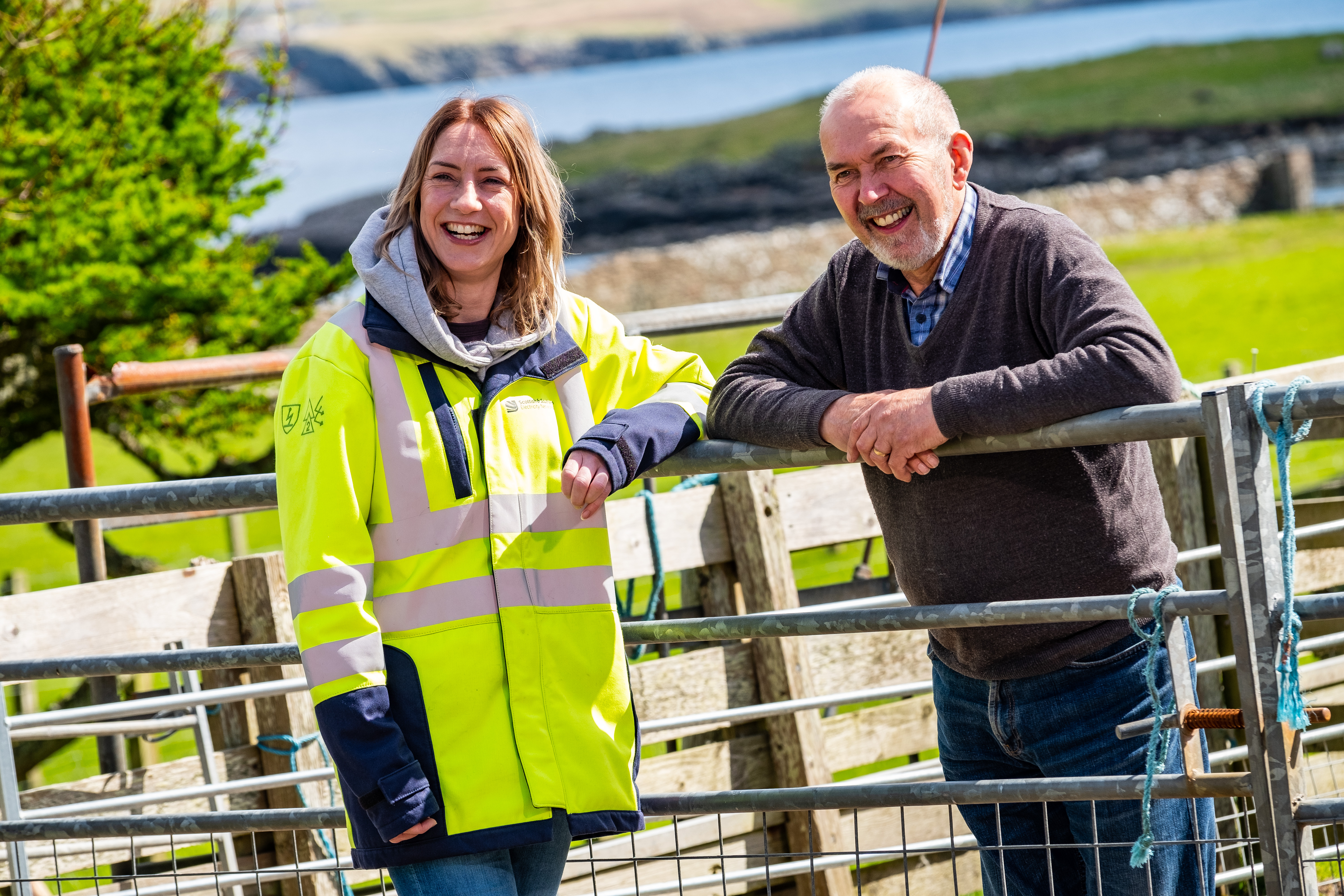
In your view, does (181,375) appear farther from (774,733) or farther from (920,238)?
(920,238)

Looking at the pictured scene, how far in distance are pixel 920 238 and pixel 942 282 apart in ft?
0.33

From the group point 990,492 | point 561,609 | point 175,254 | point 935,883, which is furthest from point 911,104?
point 175,254

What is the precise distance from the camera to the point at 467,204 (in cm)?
234

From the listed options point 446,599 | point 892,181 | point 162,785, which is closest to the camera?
point 446,599

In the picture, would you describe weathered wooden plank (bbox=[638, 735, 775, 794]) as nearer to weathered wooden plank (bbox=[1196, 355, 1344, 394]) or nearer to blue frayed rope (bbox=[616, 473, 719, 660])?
blue frayed rope (bbox=[616, 473, 719, 660])

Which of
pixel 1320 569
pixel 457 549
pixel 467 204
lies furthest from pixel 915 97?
pixel 1320 569

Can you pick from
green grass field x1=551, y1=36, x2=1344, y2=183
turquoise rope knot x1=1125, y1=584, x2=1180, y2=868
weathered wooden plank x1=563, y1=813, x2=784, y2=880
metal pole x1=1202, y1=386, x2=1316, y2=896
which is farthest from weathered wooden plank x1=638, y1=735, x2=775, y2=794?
green grass field x1=551, y1=36, x2=1344, y2=183

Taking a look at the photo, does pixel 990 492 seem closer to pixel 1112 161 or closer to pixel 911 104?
pixel 911 104

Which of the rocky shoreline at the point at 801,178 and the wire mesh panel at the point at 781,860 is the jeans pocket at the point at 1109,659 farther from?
the rocky shoreline at the point at 801,178

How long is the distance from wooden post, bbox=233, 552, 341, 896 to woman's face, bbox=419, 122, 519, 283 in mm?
2014

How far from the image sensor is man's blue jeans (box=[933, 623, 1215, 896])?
2.51 meters

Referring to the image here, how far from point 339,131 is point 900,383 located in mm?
148668

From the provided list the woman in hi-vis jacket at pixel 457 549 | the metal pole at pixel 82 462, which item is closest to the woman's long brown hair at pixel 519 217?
the woman in hi-vis jacket at pixel 457 549

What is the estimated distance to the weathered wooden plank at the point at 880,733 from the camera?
489cm
